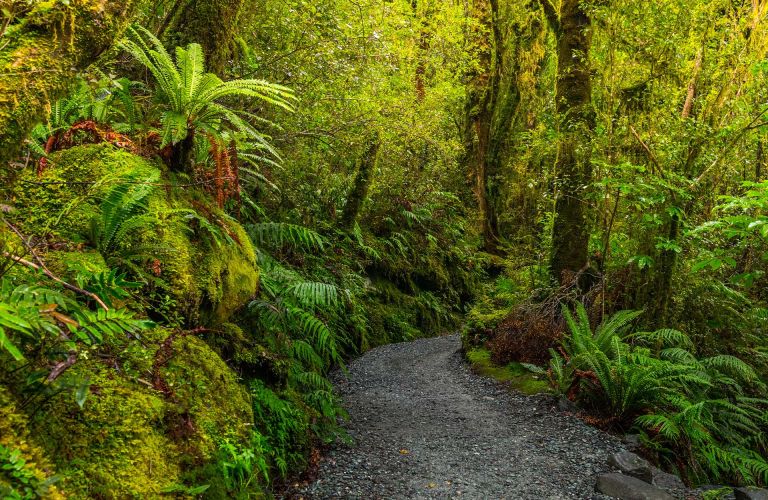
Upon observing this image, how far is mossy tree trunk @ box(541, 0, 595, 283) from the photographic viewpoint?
25.5 feet

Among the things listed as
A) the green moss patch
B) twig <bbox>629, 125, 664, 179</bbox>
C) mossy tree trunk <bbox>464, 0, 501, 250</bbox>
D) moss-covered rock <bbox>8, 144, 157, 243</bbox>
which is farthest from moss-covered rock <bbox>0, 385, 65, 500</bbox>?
mossy tree trunk <bbox>464, 0, 501, 250</bbox>

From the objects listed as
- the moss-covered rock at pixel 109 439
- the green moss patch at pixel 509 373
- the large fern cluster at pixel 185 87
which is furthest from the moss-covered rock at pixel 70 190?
the green moss patch at pixel 509 373

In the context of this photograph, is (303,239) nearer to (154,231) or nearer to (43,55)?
(154,231)

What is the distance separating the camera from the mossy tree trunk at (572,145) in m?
7.78

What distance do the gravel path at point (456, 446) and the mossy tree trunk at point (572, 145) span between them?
2562 mm

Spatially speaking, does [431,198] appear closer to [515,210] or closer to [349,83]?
[515,210]

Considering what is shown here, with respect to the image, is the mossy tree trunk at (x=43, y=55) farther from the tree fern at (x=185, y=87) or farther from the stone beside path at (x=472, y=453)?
the stone beside path at (x=472, y=453)

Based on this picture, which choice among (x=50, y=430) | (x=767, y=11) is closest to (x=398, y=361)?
(x=50, y=430)

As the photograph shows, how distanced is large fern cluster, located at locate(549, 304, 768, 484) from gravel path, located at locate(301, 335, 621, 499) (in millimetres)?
514

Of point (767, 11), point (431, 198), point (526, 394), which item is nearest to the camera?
point (526, 394)

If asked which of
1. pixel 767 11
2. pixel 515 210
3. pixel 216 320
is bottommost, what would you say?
pixel 216 320

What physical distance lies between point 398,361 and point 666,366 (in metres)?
4.22

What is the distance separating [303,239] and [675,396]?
5.28 meters

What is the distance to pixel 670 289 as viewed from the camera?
276 inches
